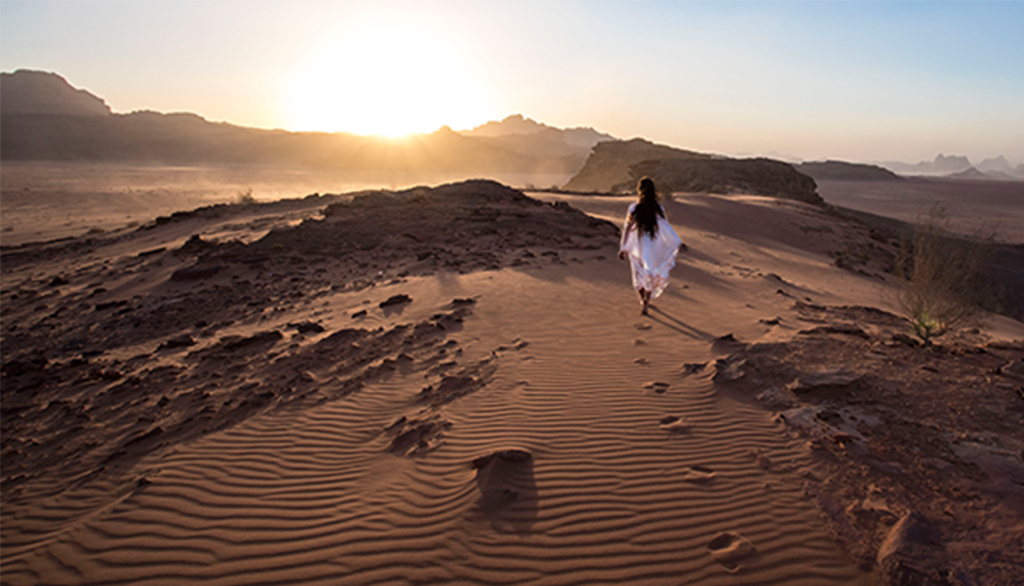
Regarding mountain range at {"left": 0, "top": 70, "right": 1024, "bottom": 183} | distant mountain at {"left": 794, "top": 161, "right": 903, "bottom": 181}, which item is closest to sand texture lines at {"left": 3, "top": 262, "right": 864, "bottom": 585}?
mountain range at {"left": 0, "top": 70, "right": 1024, "bottom": 183}

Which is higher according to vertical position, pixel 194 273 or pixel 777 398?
pixel 194 273

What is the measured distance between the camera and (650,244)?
6.39 metres

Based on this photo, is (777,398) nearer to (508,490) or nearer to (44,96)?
(508,490)

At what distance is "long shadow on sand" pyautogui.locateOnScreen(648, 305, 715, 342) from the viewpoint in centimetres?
554

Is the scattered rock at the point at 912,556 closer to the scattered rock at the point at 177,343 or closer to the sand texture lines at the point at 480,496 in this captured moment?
the sand texture lines at the point at 480,496

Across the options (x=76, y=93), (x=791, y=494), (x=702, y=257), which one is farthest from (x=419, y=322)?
(x=76, y=93)

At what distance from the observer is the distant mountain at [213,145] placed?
6919 centimetres

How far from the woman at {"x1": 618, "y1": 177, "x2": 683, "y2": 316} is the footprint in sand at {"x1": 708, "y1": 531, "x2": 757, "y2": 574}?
4081mm

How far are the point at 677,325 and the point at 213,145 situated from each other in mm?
98077

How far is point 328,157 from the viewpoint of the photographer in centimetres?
7931

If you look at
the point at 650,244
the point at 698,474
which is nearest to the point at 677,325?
the point at 650,244

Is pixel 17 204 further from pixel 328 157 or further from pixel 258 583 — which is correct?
pixel 328 157

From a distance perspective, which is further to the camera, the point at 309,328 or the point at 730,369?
the point at 309,328

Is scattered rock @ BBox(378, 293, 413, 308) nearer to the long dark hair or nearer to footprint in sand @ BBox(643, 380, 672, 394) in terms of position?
the long dark hair
